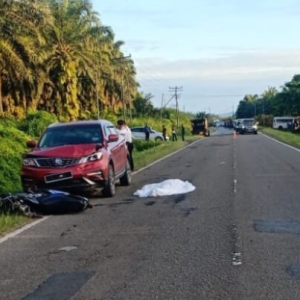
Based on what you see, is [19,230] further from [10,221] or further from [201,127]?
[201,127]

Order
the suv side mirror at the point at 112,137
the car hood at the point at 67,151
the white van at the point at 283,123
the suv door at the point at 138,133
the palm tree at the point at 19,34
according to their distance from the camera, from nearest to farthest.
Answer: the car hood at the point at 67,151 → the suv side mirror at the point at 112,137 → the palm tree at the point at 19,34 → the suv door at the point at 138,133 → the white van at the point at 283,123

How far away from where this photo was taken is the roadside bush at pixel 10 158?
19788mm

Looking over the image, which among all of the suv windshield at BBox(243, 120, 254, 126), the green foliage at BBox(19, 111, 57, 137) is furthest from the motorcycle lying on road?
the suv windshield at BBox(243, 120, 254, 126)

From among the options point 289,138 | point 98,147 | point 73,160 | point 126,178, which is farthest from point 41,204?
point 289,138

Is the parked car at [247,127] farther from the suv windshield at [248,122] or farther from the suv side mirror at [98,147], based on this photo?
the suv side mirror at [98,147]

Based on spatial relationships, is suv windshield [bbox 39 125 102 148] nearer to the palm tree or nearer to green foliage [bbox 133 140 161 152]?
the palm tree

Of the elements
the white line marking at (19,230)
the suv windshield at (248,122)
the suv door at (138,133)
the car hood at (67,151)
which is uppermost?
the car hood at (67,151)

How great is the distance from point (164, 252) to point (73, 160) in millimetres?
6055

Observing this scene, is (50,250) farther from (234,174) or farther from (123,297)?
(234,174)

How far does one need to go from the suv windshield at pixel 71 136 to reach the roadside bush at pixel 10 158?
239 cm

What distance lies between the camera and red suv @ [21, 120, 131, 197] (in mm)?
14094

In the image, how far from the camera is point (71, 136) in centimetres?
1560

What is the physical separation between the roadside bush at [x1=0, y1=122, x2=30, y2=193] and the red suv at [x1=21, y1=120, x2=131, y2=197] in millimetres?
2691

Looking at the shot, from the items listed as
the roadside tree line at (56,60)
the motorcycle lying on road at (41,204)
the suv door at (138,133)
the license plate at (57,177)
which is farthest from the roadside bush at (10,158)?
the suv door at (138,133)
